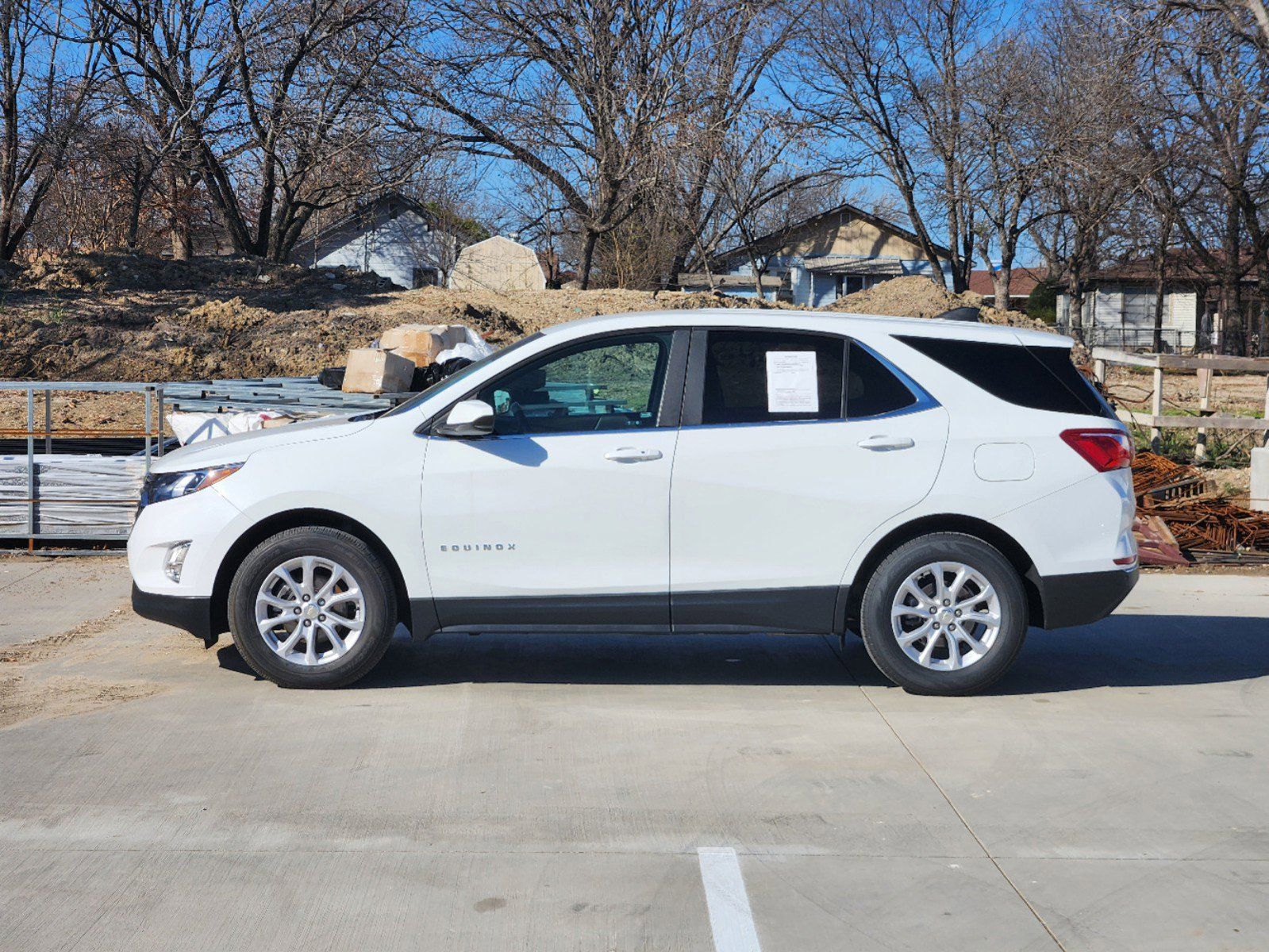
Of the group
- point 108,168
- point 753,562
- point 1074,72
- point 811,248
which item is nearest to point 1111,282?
point 811,248

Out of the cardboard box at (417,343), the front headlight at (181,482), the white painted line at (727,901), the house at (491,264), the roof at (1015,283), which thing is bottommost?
the white painted line at (727,901)

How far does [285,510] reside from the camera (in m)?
6.11

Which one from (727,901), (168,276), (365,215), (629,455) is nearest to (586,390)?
(629,455)

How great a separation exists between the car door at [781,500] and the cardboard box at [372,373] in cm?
841

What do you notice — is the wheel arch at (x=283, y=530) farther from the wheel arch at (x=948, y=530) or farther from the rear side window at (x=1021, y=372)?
the rear side window at (x=1021, y=372)

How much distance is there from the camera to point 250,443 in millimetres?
6262

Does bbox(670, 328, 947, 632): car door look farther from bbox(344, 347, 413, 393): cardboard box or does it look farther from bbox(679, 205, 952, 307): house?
bbox(679, 205, 952, 307): house

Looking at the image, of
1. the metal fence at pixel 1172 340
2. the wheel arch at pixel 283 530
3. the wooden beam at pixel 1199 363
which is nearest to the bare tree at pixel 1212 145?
the metal fence at pixel 1172 340

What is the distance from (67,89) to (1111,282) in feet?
156

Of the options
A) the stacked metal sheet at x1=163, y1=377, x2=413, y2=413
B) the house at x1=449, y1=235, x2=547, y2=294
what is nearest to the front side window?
the stacked metal sheet at x1=163, y1=377, x2=413, y2=413

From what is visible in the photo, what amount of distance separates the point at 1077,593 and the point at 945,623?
2.15ft

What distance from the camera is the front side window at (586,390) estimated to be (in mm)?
6207

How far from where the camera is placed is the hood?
20.3 ft

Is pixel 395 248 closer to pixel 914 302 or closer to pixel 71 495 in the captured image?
pixel 914 302
